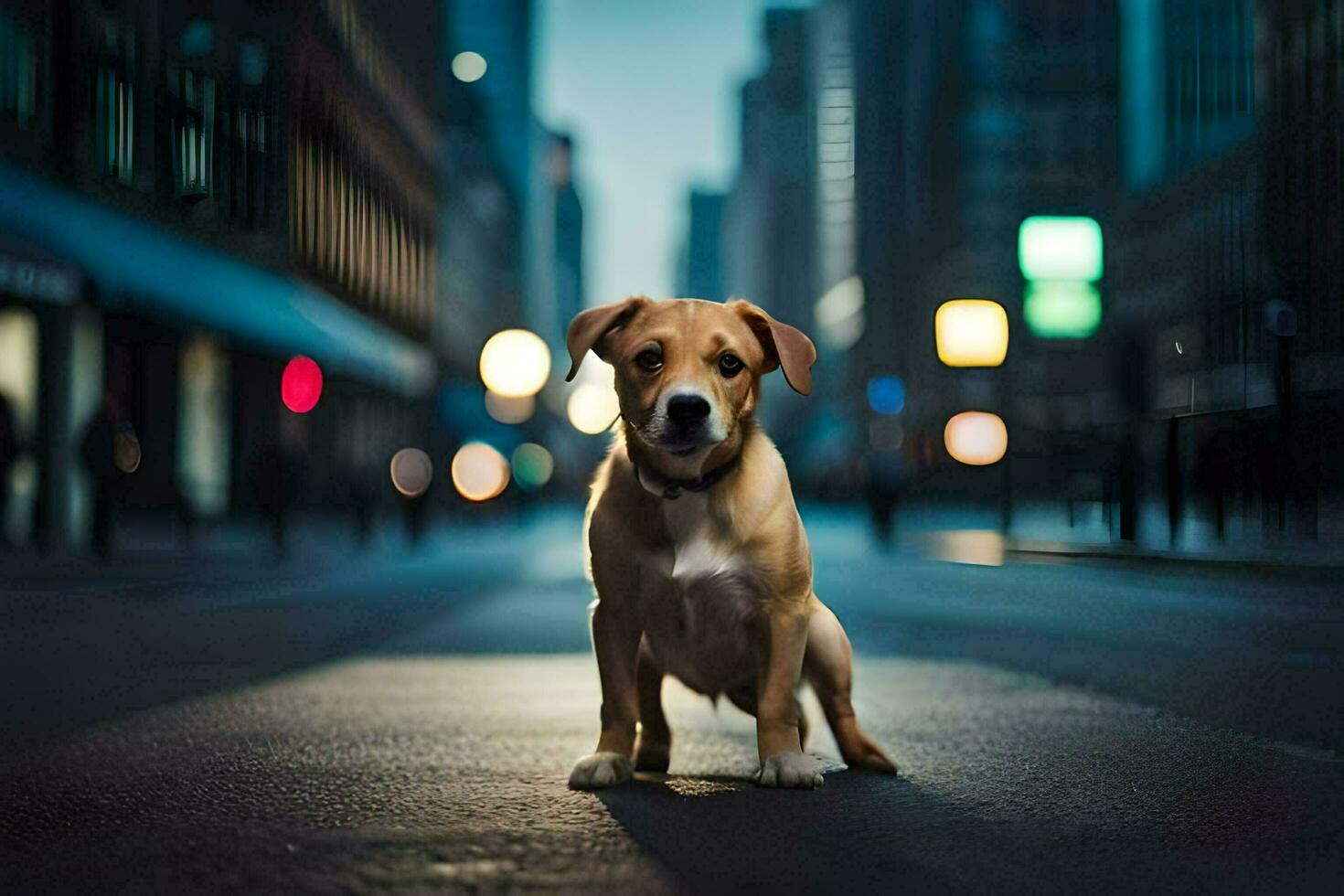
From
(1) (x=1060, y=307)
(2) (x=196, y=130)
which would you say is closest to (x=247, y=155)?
(2) (x=196, y=130)

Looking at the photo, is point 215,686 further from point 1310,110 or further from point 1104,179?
point 1104,179

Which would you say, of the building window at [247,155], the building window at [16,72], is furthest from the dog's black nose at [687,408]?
the building window at [16,72]

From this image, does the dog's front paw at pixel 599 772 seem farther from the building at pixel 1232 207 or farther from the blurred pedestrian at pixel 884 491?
the building at pixel 1232 207

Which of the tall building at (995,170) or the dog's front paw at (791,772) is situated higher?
the tall building at (995,170)

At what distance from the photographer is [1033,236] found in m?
21.9

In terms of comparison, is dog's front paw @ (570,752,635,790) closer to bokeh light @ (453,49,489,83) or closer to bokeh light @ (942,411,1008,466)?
bokeh light @ (942,411,1008,466)

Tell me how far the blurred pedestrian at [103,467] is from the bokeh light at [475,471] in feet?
34.7

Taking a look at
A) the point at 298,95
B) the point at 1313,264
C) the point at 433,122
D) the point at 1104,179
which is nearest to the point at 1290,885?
the point at 298,95

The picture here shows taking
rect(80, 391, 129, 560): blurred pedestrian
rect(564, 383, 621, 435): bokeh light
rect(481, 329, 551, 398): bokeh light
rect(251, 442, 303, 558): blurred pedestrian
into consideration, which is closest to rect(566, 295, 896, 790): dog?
rect(564, 383, 621, 435): bokeh light

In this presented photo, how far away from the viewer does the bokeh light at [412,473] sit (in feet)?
76.4

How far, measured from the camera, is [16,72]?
22.7 m

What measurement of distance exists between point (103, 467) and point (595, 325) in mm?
14725

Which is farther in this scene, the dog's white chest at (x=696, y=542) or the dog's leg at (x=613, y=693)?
the dog's leg at (x=613, y=693)

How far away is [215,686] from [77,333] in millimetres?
18909
